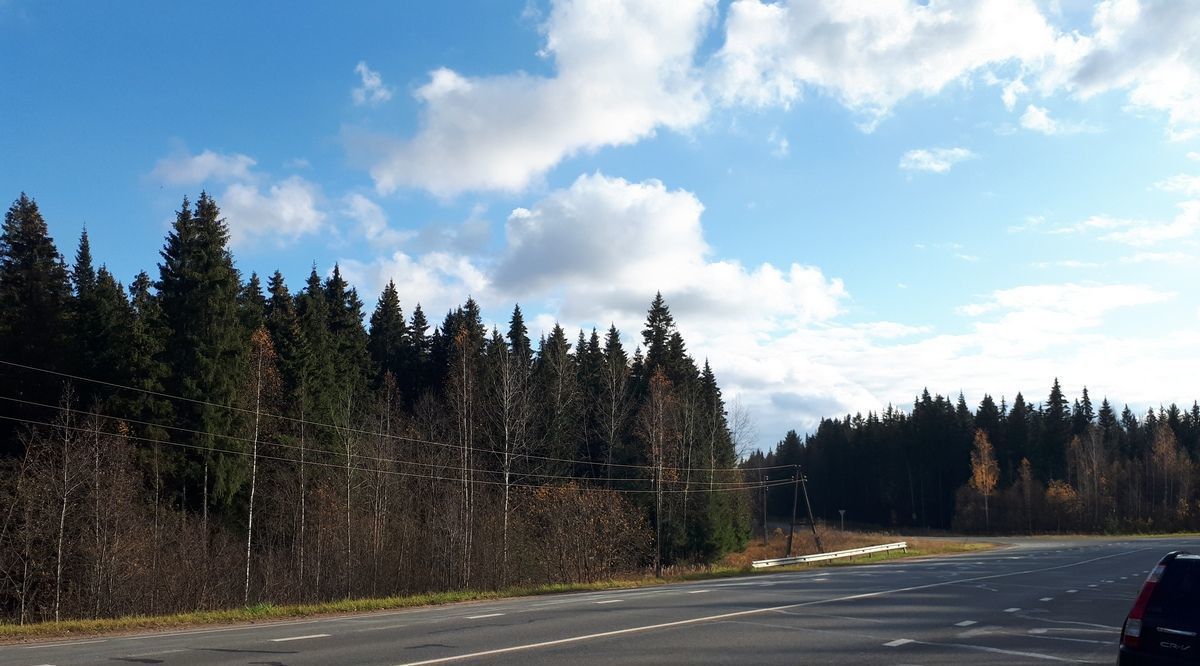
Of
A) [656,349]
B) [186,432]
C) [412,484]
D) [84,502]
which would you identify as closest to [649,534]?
[412,484]

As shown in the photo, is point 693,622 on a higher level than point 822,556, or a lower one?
higher

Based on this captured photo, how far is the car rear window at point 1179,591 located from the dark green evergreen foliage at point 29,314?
44.6m

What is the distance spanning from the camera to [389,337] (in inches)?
2997

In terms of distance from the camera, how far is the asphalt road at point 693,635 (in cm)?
1194

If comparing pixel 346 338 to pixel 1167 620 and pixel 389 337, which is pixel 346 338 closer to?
pixel 389 337

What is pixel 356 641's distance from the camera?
13.8 m

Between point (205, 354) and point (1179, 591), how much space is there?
135 ft

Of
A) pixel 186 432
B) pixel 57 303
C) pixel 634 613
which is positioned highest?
pixel 57 303

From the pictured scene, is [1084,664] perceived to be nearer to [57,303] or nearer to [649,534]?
[649,534]

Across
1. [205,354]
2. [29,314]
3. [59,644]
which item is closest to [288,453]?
[205,354]

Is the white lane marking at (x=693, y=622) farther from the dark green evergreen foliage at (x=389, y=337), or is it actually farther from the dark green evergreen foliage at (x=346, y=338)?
the dark green evergreen foliage at (x=389, y=337)

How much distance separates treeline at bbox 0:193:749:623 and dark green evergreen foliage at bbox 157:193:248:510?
0.34 feet

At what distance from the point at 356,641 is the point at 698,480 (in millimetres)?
48936

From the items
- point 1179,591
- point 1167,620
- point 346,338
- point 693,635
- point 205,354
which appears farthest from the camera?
point 346,338
